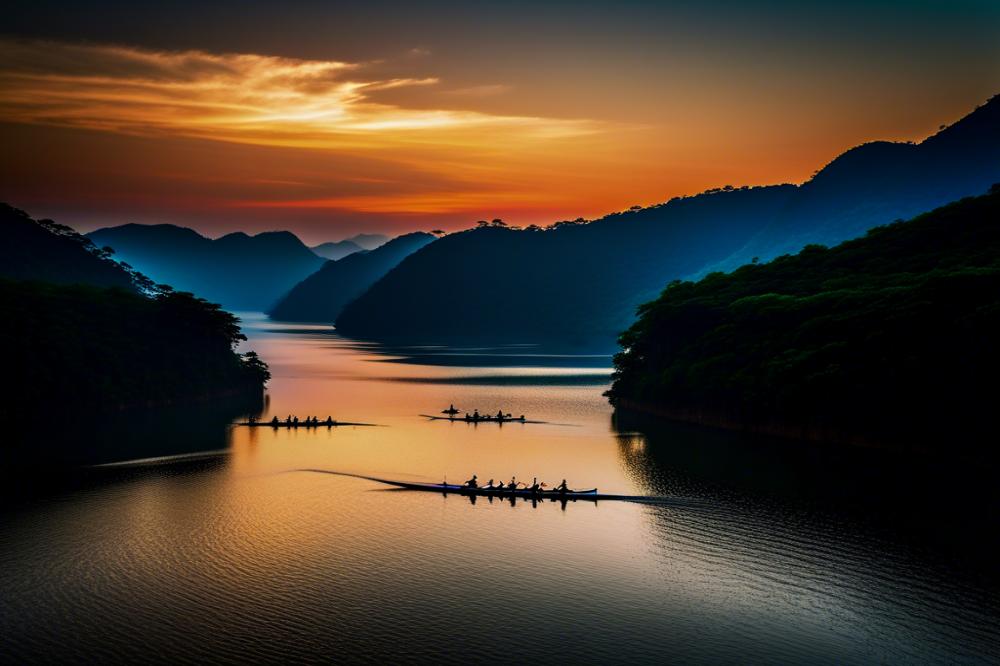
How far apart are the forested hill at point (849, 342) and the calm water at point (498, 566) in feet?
23.4

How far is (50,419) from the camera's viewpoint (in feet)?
351

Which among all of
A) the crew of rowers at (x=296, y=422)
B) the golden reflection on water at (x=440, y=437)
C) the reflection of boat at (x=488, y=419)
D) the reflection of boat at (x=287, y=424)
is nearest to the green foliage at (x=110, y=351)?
the golden reflection on water at (x=440, y=437)

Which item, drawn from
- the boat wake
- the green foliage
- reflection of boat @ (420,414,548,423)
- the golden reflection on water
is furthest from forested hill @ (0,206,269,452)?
reflection of boat @ (420,414,548,423)

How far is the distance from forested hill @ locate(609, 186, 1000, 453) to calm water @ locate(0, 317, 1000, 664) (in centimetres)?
715

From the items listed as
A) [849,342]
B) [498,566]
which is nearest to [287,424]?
[498,566]

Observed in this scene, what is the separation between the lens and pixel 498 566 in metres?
52.8

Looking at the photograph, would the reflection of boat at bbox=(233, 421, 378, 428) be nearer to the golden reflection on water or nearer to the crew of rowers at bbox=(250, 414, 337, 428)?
the crew of rowers at bbox=(250, 414, 337, 428)

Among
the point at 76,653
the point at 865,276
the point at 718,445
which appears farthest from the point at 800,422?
the point at 76,653

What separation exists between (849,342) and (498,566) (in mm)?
57665

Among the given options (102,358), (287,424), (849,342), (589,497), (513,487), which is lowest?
(589,497)

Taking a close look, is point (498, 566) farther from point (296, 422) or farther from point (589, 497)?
point (296, 422)

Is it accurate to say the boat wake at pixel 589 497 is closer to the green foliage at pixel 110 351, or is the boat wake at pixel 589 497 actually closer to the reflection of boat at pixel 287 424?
the reflection of boat at pixel 287 424

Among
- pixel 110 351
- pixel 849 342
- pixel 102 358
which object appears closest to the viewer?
pixel 849 342

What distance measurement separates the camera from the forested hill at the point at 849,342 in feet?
267
